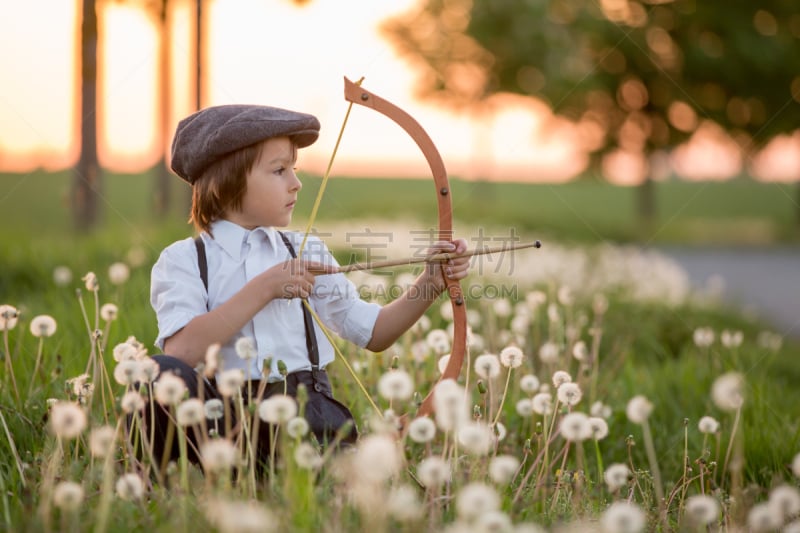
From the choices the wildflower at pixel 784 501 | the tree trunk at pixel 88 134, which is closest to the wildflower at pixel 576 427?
the wildflower at pixel 784 501

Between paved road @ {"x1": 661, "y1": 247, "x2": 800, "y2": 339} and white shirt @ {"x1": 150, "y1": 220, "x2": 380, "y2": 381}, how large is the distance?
6044 millimetres

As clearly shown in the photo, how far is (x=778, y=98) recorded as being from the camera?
19.8 metres

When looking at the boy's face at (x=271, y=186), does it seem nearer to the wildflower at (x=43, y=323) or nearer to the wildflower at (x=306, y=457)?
the wildflower at (x=43, y=323)

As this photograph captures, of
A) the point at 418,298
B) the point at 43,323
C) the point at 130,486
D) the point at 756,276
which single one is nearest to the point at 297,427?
the point at 130,486

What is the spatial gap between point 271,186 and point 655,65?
754 inches

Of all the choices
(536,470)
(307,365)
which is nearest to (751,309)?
(536,470)

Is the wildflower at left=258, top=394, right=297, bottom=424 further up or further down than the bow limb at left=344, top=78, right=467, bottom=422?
further down

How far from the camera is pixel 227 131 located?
266cm

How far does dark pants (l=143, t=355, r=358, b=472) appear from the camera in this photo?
2457 millimetres

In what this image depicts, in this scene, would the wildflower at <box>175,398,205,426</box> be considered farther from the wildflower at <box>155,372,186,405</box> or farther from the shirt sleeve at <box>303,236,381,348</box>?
the shirt sleeve at <box>303,236,381,348</box>

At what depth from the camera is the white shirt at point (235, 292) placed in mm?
2605

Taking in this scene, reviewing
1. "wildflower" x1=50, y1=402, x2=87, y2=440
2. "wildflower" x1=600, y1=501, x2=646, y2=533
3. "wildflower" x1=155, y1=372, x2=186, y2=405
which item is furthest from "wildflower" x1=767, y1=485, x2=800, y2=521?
"wildflower" x1=50, y1=402, x2=87, y2=440

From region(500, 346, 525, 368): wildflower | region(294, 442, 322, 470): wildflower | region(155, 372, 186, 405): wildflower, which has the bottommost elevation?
region(294, 442, 322, 470): wildflower

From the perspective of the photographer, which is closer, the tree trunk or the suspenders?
the suspenders
